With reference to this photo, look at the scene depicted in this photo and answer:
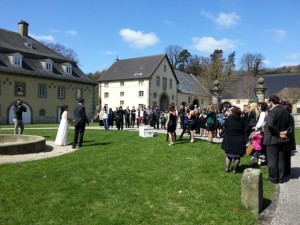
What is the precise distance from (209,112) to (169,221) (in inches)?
355

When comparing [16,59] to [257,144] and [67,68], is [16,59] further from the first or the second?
[257,144]

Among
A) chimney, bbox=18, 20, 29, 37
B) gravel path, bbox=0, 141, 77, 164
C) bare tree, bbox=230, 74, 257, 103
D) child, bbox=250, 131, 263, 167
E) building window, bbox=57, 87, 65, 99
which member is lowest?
gravel path, bbox=0, 141, 77, 164

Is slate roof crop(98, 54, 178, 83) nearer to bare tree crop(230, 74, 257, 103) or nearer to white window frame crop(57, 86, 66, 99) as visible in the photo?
white window frame crop(57, 86, 66, 99)

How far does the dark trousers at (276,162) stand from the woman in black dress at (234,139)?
2.27ft

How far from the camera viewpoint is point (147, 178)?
819 centimetres

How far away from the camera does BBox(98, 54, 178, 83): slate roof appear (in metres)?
54.3

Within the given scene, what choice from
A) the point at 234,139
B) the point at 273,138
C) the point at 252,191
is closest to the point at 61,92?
the point at 234,139

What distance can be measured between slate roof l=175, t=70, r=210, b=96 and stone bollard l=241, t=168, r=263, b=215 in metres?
56.0

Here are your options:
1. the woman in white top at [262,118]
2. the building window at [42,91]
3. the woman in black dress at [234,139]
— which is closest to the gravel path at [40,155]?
the woman in black dress at [234,139]

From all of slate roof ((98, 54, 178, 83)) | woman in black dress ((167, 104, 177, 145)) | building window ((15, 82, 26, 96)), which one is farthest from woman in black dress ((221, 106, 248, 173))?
slate roof ((98, 54, 178, 83))

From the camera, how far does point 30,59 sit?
39000mm

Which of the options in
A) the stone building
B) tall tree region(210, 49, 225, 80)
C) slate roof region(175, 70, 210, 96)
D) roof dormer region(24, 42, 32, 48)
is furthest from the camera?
slate roof region(175, 70, 210, 96)

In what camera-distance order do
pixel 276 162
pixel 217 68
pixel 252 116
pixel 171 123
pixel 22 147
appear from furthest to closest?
pixel 217 68
pixel 171 123
pixel 252 116
pixel 22 147
pixel 276 162

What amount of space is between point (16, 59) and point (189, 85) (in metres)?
37.2
